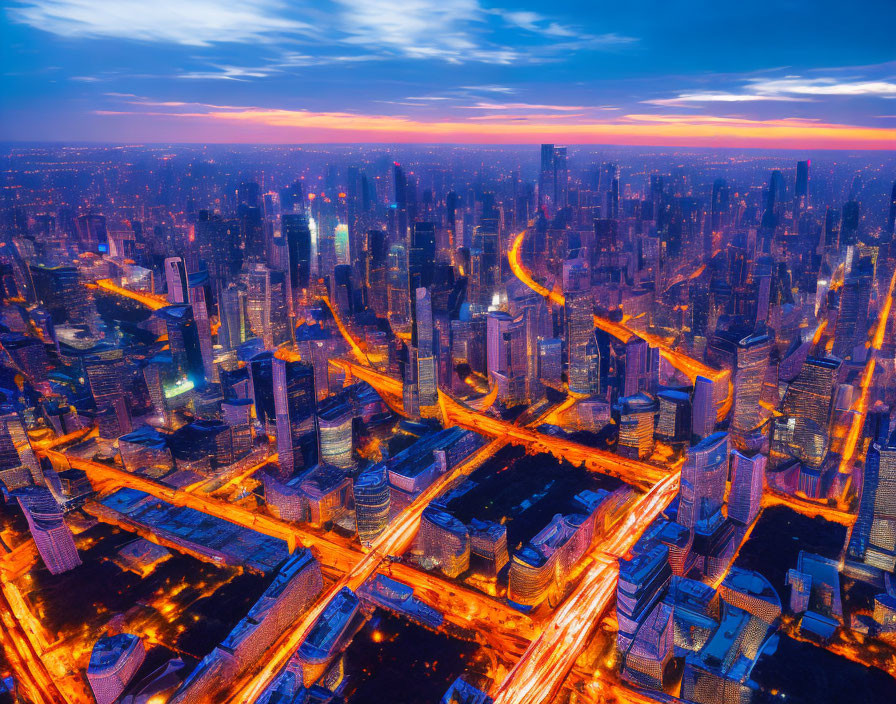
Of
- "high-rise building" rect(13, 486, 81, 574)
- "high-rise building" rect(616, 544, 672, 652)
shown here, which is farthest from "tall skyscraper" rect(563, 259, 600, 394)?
"high-rise building" rect(13, 486, 81, 574)

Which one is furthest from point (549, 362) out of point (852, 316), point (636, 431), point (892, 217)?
point (892, 217)

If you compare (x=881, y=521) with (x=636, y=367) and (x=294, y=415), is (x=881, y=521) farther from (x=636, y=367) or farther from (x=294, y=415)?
(x=294, y=415)

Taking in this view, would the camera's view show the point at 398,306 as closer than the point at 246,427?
No

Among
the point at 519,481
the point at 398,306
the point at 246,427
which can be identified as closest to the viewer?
the point at 519,481

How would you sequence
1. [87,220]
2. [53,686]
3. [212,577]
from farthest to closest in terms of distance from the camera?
[87,220], [212,577], [53,686]

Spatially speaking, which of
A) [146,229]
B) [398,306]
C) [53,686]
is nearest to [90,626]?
[53,686]

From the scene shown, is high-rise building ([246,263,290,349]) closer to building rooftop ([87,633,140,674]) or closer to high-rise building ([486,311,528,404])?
high-rise building ([486,311,528,404])

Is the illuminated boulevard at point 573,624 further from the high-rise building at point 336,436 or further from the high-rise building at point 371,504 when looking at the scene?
the high-rise building at point 336,436

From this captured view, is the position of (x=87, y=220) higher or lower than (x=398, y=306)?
higher

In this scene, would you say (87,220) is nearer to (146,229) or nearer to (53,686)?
(146,229)
